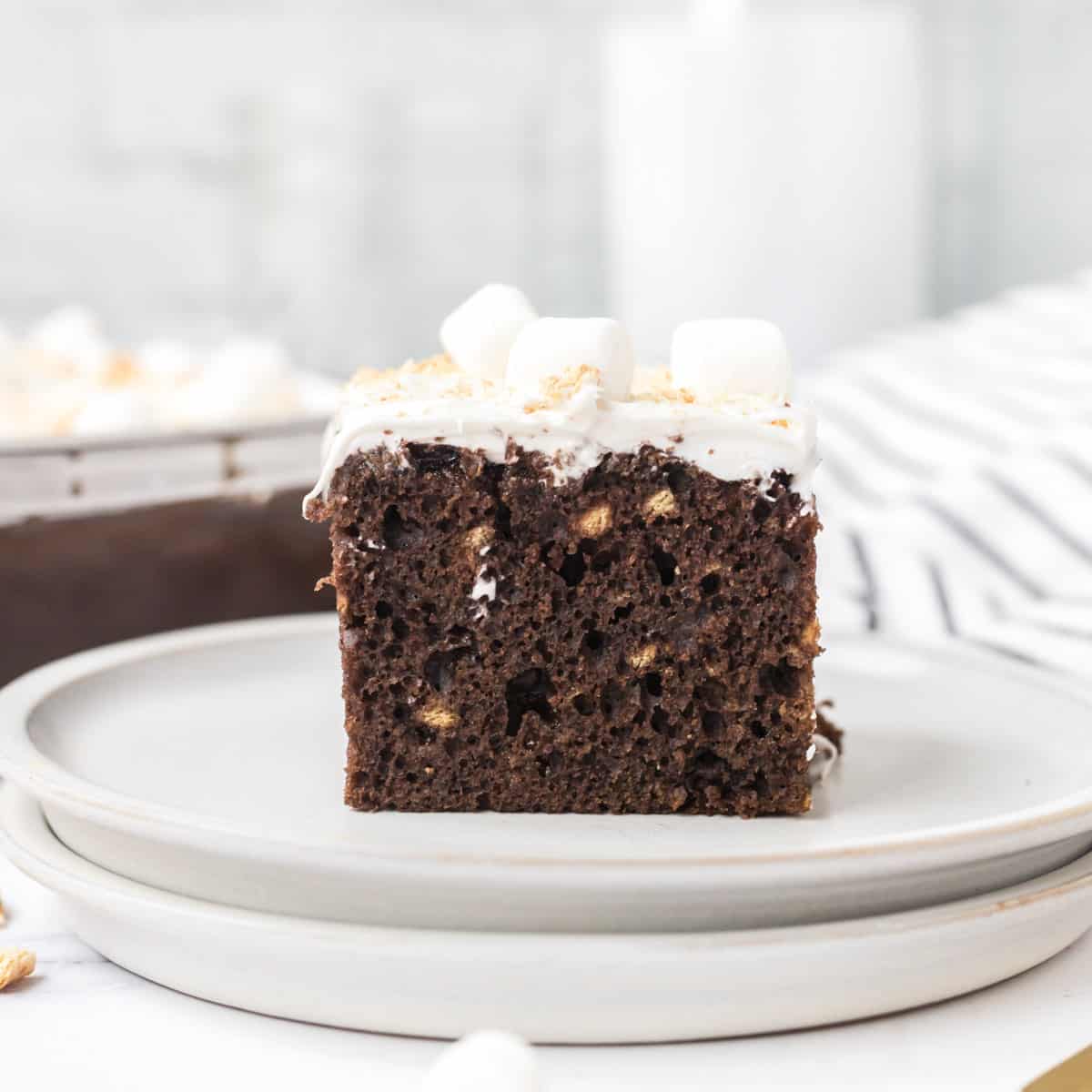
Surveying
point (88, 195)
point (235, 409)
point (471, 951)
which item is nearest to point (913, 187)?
point (88, 195)

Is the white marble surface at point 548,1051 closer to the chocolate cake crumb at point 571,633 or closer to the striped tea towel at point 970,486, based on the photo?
the chocolate cake crumb at point 571,633

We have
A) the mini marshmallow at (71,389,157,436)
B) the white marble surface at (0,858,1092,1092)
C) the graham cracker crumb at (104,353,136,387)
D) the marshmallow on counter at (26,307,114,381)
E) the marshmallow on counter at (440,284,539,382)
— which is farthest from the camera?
the marshmallow on counter at (26,307,114,381)

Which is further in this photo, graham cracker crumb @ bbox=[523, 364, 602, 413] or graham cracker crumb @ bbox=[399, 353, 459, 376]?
Answer: graham cracker crumb @ bbox=[399, 353, 459, 376]

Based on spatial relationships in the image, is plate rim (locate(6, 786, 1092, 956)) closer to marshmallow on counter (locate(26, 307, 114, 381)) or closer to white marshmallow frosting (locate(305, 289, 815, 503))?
white marshmallow frosting (locate(305, 289, 815, 503))

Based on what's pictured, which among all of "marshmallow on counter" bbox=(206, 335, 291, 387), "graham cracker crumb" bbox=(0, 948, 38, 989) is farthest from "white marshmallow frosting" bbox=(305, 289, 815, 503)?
"marshmallow on counter" bbox=(206, 335, 291, 387)

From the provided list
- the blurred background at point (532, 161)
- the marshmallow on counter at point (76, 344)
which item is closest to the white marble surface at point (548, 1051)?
the marshmallow on counter at point (76, 344)

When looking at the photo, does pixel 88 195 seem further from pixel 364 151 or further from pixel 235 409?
pixel 235 409
